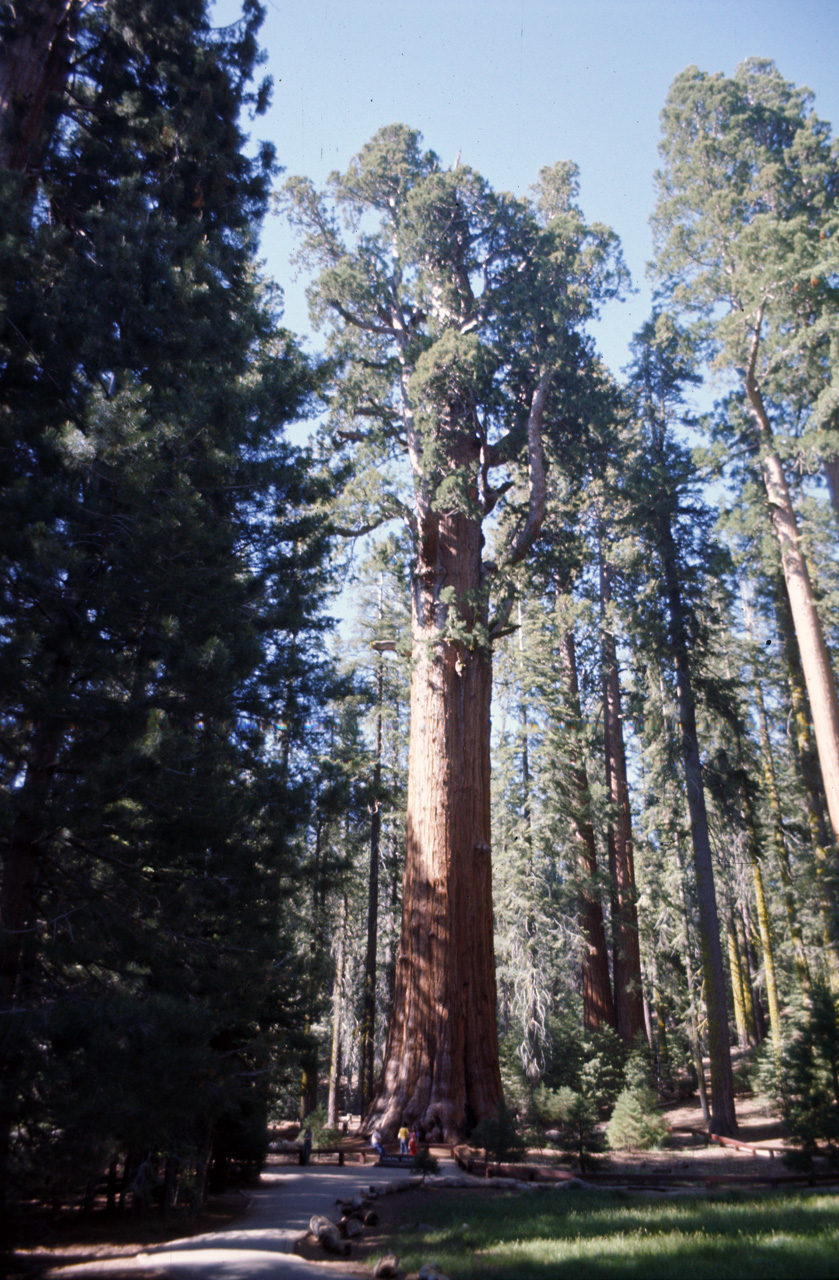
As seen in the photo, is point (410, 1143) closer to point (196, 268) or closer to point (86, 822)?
point (86, 822)

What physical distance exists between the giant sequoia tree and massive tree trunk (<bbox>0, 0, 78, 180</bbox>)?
523cm

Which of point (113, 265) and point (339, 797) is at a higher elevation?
point (113, 265)

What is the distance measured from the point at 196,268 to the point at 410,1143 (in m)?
11.6

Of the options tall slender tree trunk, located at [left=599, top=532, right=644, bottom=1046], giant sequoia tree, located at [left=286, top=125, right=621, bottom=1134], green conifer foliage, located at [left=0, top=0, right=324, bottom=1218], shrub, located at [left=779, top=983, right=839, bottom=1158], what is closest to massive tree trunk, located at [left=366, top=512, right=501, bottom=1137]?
giant sequoia tree, located at [left=286, top=125, right=621, bottom=1134]

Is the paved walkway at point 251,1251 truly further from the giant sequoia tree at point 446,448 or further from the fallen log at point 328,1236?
the giant sequoia tree at point 446,448

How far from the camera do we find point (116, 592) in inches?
266

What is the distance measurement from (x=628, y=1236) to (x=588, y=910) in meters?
A: 13.8

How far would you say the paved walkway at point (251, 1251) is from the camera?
511 cm

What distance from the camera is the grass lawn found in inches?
187

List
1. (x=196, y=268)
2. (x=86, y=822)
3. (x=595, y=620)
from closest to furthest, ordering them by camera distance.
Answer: (x=86, y=822) < (x=196, y=268) < (x=595, y=620)

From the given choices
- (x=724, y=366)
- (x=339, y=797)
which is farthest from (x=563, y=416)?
(x=339, y=797)

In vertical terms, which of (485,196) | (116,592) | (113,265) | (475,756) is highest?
(485,196)

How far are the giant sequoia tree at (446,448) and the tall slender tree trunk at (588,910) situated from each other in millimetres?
6634

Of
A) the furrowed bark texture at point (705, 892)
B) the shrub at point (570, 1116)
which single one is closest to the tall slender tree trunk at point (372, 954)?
the shrub at point (570, 1116)
